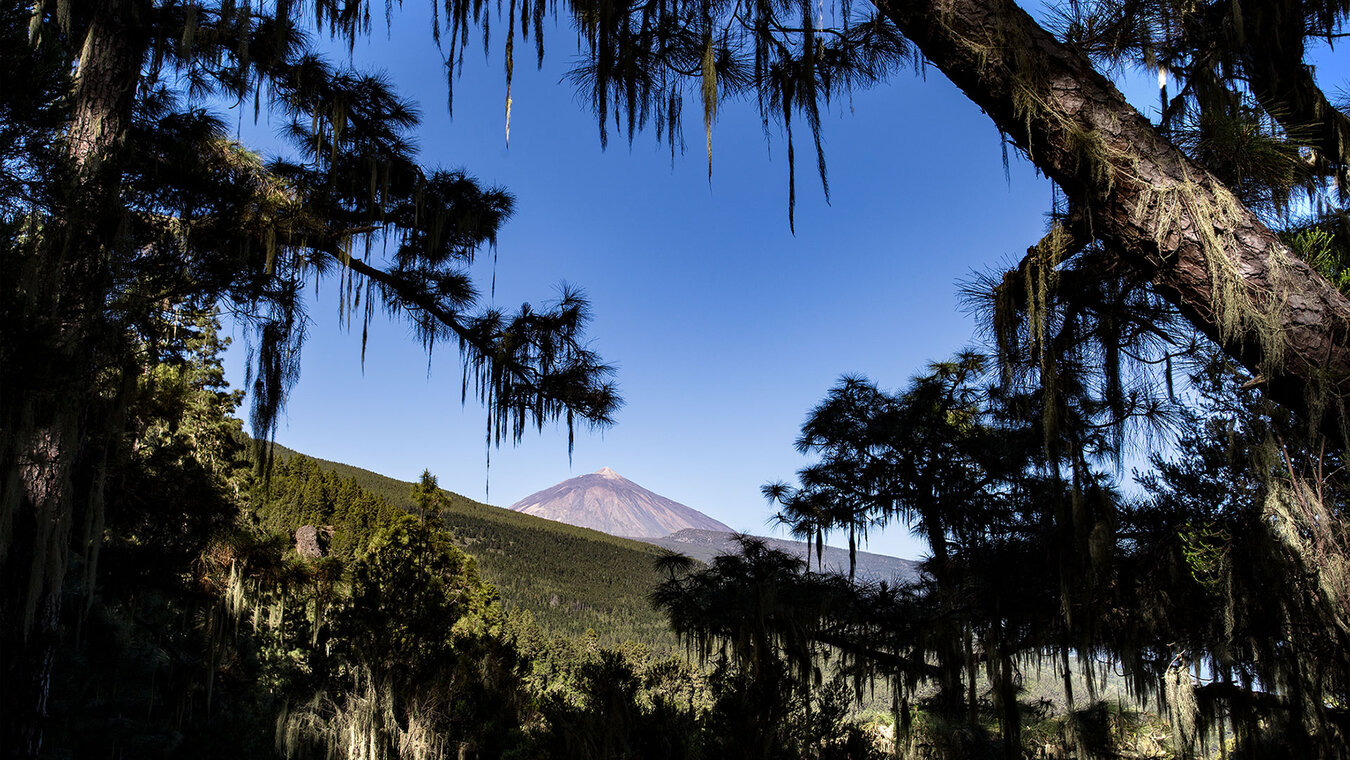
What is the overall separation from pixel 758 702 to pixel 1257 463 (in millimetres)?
5467

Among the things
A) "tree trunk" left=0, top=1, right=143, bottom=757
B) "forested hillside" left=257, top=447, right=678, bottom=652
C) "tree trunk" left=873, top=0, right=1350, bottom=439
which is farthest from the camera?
"forested hillside" left=257, top=447, right=678, bottom=652

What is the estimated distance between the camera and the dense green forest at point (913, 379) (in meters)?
2.12

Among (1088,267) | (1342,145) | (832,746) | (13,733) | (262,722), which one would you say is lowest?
(262,722)

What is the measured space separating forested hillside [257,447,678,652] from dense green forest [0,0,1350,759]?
139 ft

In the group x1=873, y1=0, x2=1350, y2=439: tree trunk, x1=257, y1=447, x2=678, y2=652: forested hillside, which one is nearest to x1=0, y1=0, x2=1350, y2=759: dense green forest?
x1=873, y1=0, x2=1350, y2=439: tree trunk

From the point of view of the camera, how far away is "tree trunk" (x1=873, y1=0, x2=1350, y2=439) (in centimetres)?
190

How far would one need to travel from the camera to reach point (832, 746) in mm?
7340

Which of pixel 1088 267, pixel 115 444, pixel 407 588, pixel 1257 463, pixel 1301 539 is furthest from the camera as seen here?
pixel 407 588

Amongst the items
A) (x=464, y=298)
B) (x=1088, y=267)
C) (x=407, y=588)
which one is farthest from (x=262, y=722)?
(x=1088, y=267)

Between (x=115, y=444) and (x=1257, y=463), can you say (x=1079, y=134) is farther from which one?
(x=115, y=444)

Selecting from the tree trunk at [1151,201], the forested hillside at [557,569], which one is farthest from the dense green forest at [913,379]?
the forested hillside at [557,569]

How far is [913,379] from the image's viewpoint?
7.99 metres

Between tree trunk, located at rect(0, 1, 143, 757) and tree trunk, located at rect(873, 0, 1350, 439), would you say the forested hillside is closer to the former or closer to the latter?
tree trunk, located at rect(0, 1, 143, 757)

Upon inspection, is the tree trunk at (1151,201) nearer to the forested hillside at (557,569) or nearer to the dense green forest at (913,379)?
the dense green forest at (913,379)
